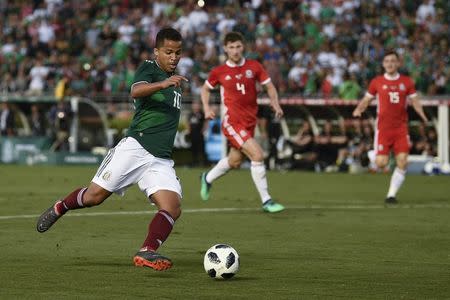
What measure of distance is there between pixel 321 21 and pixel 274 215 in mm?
17816

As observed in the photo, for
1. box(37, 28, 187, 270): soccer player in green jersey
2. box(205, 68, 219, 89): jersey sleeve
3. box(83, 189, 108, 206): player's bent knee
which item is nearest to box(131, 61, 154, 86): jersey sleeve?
box(37, 28, 187, 270): soccer player in green jersey

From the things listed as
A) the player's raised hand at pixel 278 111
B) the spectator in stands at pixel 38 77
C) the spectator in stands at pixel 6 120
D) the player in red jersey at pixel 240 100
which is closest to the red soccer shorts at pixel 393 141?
the player in red jersey at pixel 240 100

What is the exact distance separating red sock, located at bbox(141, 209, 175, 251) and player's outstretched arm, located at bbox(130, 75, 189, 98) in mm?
1041

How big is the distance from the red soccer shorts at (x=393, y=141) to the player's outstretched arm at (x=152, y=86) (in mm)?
9477

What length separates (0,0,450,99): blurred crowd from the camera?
31250mm

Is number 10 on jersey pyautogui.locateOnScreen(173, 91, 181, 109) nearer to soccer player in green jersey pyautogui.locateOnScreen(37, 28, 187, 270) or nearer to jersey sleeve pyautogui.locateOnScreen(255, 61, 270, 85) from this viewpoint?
soccer player in green jersey pyautogui.locateOnScreen(37, 28, 187, 270)

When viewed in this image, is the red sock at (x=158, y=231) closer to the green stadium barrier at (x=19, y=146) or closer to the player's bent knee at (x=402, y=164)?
the player's bent knee at (x=402, y=164)

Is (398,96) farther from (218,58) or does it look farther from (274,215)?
(218,58)

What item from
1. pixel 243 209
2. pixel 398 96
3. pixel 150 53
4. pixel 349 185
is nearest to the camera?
pixel 243 209

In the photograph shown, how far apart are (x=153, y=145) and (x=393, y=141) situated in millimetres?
9286

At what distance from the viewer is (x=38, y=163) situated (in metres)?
32.3

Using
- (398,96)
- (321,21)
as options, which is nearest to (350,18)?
(321,21)

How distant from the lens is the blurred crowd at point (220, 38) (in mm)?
31250

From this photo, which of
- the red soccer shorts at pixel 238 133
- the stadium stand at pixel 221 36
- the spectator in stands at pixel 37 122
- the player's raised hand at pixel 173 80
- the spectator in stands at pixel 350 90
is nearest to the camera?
the player's raised hand at pixel 173 80
